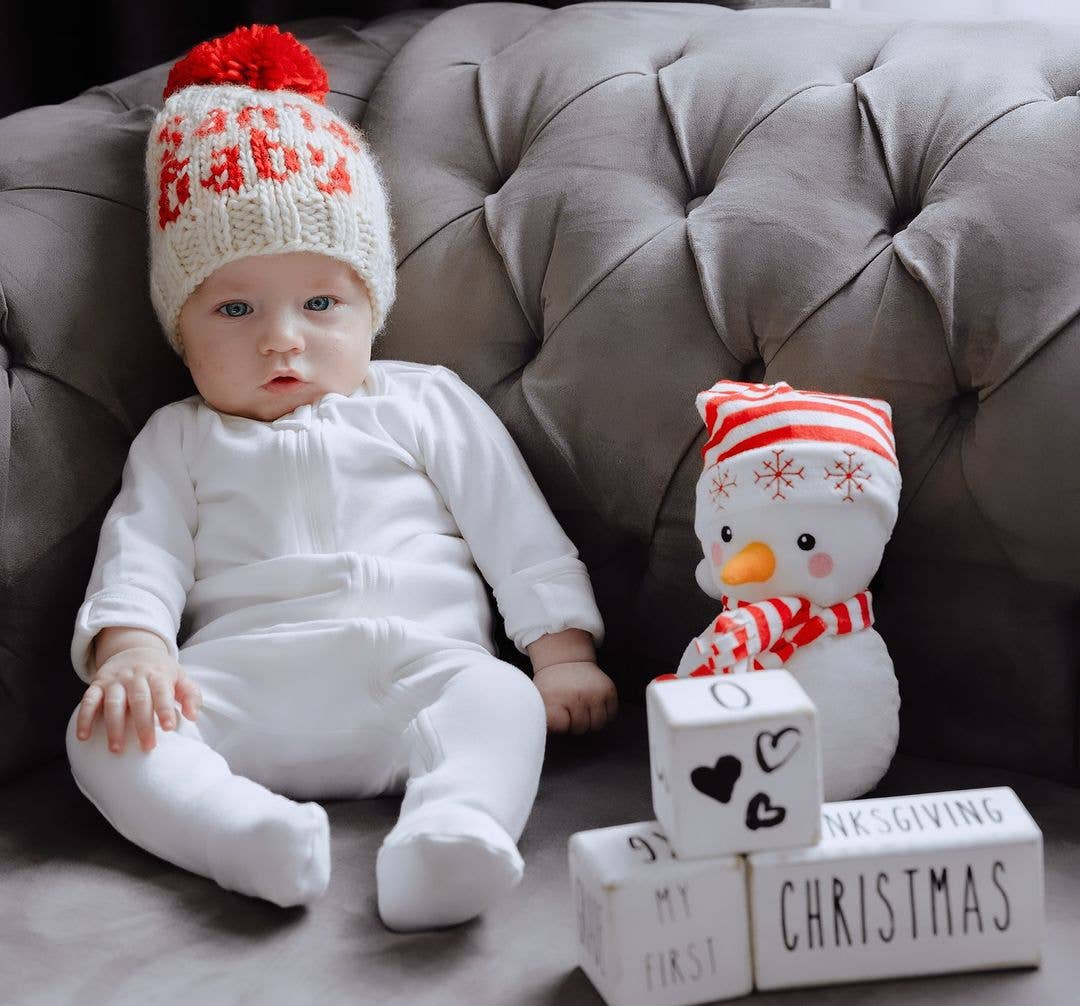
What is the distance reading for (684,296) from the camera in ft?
3.68

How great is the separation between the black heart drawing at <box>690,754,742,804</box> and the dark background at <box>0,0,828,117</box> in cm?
135

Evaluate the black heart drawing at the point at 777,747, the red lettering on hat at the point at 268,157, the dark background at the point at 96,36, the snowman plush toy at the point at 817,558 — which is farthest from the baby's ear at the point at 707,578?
the dark background at the point at 96,36

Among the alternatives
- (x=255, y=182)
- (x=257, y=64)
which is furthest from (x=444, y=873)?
(x=257, y=64)

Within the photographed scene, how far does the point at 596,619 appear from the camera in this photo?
1129mm

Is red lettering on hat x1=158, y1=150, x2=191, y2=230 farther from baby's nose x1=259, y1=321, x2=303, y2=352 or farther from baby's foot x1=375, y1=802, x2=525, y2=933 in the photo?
baby's foot x1=375, y1=802, x2=525, y2=933

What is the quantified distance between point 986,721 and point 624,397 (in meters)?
0.40

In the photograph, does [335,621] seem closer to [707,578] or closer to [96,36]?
[707,578]

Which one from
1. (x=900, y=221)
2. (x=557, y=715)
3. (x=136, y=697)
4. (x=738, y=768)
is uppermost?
(x=900, y=221)

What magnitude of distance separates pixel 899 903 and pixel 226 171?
83 cm

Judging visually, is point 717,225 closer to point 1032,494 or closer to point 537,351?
point 537,351

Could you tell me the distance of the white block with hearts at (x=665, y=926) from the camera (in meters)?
0.76

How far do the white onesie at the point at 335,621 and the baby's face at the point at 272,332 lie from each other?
23 millimetres

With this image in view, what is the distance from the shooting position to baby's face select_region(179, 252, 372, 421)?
1.18 m

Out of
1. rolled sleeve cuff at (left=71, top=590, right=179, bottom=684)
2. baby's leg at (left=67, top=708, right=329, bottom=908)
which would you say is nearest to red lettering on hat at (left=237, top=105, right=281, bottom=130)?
rolled sleeve cuff at (left=71, top=590, right=179, bottom=684)
